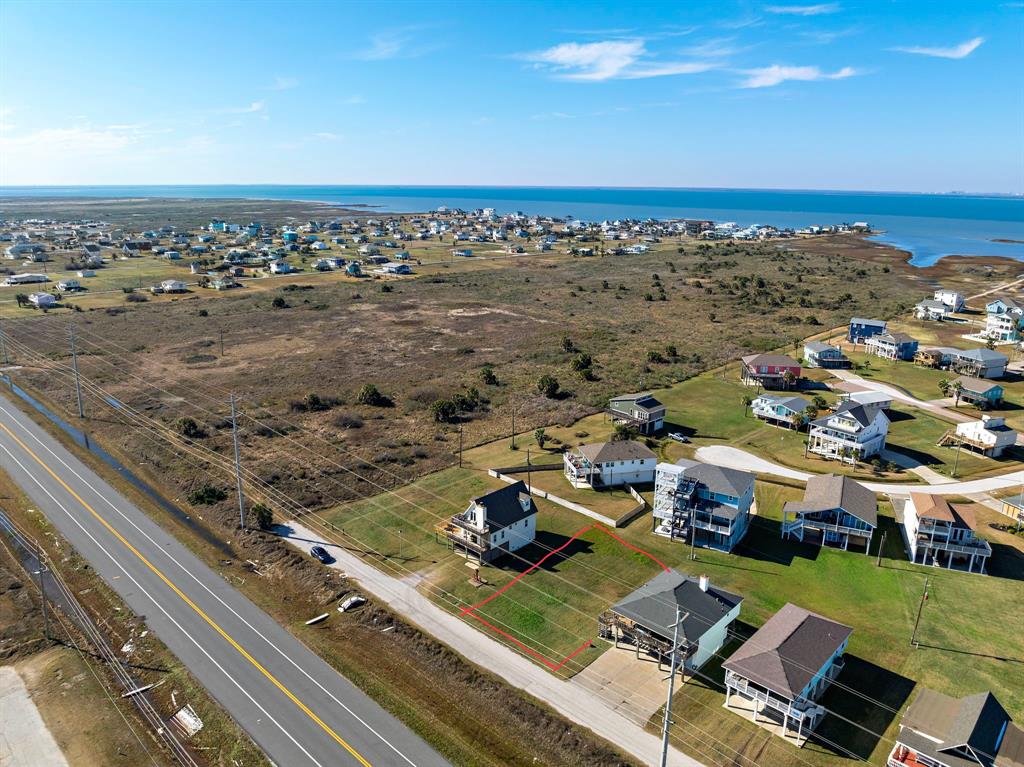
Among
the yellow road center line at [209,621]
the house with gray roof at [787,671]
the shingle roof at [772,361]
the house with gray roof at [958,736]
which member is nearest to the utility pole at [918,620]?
the house with gray roof at [787,671]

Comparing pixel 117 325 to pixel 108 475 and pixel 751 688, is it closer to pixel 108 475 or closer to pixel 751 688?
pixel 108 475

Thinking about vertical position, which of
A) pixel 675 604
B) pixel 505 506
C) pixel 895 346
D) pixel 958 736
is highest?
pixel 895 346

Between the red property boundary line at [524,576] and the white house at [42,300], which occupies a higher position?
the white house at [42,300]

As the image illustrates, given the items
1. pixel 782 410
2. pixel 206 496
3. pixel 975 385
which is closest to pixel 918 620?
pixel 782 410

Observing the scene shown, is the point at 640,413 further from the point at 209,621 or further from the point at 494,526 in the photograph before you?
the point at 209,621

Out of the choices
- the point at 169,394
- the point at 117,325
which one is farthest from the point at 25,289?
the point at 169,394

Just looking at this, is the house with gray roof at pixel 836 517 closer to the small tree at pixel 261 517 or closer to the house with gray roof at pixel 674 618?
the house with gray roof at pixel 674 618
